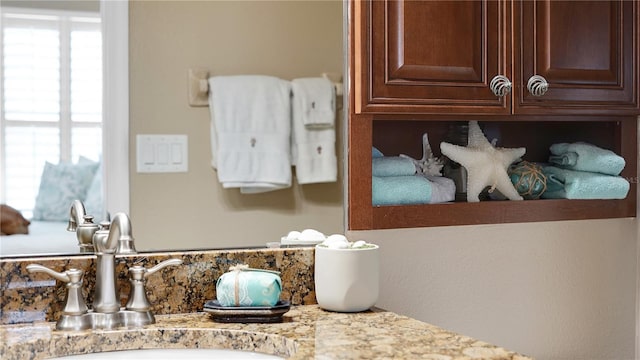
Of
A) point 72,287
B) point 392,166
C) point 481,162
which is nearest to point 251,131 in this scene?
point 392,166

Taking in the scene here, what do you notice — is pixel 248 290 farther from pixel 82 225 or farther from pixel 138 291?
pixel 82 225

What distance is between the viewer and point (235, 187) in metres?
1.78

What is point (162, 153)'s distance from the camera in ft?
5.72

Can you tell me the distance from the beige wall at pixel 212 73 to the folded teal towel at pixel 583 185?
25.1 inches

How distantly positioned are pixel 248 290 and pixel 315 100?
457mm

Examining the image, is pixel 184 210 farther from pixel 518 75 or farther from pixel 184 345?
pixel 518 75

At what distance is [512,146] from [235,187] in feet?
2.57

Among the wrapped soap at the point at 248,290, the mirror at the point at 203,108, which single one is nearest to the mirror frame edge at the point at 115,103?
the mirror at the point at 203,108

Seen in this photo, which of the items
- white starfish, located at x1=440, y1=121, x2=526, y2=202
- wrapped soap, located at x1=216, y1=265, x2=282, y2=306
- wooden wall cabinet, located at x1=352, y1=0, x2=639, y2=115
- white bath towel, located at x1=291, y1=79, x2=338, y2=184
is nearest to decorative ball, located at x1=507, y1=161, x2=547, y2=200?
white starfish, located at x1=440, y1=121, x2=526, y2=202

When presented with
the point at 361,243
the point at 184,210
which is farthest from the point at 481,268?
the point at 184,210

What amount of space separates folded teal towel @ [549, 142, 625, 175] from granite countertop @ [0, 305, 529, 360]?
29.1 inches

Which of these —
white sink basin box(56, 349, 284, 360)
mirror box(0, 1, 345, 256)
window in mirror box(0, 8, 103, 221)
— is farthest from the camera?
mirror box(0, 1, 345, 256)

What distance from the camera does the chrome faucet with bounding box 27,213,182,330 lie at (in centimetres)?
156

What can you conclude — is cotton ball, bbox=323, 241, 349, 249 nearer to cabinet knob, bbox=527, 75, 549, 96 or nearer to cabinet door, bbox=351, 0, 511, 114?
cabinet door, bbox=351, 0, 511, 114
